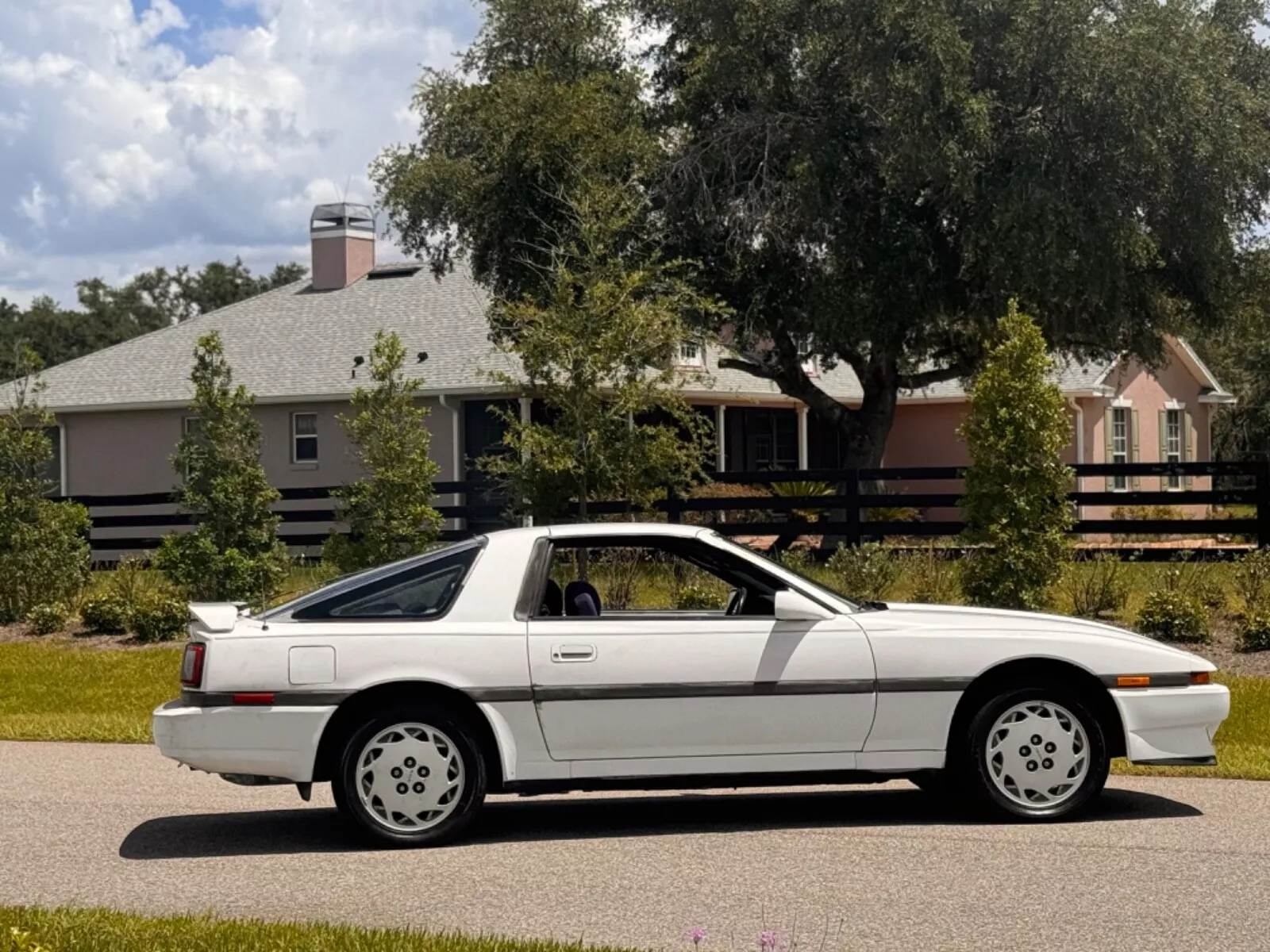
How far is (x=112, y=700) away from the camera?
612 inches

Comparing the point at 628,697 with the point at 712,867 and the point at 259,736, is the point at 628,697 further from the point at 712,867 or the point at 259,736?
the point at 259,736

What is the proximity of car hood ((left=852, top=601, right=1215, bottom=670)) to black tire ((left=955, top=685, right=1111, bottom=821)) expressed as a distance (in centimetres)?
31

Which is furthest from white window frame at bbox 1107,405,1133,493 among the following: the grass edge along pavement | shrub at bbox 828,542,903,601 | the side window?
the side window

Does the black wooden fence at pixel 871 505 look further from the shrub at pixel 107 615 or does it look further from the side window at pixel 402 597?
the side window at pixel 402 597

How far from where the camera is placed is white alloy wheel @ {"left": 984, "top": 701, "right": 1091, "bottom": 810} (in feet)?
27.9

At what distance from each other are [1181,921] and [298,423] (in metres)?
29.5

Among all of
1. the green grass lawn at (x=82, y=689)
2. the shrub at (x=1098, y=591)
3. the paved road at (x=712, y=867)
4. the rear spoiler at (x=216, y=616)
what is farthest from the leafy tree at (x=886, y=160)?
the rear spoiler at (x=216, y=616)

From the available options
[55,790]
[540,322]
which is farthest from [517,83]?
[55,790]

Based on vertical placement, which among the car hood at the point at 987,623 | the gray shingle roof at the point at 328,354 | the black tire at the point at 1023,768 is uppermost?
the gray shingle roof at the point at 328,354

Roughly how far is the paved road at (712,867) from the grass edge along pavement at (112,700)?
40.2 inches

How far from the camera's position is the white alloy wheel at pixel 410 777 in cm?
820

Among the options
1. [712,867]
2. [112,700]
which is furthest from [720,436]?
[712,867]

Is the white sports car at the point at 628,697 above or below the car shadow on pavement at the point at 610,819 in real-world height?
above

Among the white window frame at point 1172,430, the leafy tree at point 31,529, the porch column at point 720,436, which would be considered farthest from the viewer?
the white window frame at point 1172,430
